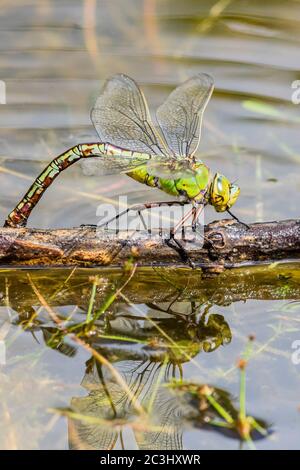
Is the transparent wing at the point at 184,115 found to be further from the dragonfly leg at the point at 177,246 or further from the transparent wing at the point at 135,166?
the dragonfly leg at the point at 177,246

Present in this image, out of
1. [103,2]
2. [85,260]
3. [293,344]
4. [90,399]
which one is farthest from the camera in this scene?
[103,2]

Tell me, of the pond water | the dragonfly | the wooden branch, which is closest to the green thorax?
the dragonfly

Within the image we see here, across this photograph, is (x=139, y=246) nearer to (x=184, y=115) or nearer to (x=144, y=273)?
(x=144, y=273)

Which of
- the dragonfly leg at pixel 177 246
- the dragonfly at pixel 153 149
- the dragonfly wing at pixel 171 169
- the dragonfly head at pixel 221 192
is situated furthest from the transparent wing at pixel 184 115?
the dragonfly leg at pixel 177 246

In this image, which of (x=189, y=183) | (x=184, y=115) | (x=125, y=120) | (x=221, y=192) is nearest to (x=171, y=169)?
(x=189, y=183)

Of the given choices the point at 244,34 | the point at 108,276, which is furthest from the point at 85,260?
the point at 244,34

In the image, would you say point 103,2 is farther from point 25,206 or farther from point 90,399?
point 90,399
